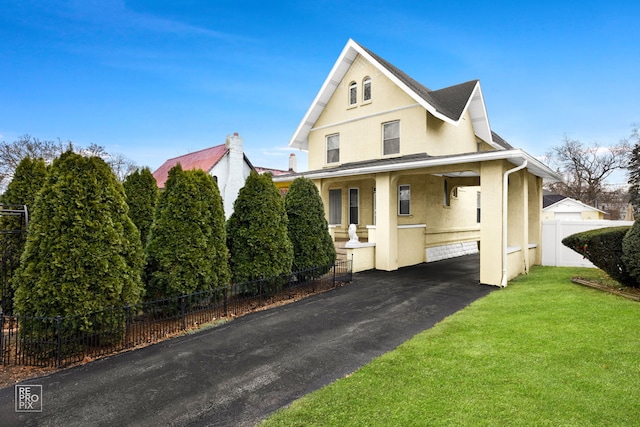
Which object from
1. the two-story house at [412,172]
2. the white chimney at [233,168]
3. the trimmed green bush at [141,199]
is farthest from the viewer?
the white chimney at [233,168]

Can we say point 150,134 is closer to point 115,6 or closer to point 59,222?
point 115,6

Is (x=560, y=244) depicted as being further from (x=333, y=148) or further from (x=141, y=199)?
(x=141, y=199)

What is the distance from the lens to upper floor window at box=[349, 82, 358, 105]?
51.2ft

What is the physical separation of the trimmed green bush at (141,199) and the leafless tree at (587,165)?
1683 inches

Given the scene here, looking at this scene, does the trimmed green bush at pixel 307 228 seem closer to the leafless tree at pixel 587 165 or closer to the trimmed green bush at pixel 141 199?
the trimmed green bush at pixel 141 199

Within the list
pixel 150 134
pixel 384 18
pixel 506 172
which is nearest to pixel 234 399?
pixel 506 172

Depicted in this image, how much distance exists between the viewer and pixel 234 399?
150 inches

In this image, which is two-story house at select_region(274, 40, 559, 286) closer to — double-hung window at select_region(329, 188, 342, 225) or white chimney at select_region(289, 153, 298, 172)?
double-hung window at select_region(329, 188, 342, 225)

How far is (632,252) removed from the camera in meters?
7.82

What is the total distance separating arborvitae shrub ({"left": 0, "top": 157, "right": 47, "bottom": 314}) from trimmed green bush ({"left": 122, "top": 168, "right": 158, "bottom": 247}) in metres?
2.18

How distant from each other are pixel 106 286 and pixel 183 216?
2.05 metres

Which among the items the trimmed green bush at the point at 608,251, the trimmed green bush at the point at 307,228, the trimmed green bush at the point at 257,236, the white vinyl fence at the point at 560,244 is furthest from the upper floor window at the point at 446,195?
the trimmed green bush at the point at 257,236

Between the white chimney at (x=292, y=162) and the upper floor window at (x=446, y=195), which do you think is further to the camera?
the white chimney at (x=292, y=162)

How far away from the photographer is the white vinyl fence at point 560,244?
12.4 metres
